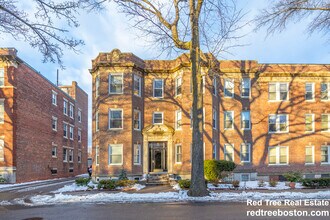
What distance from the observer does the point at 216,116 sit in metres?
27.2

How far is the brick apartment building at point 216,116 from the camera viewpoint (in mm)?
26031

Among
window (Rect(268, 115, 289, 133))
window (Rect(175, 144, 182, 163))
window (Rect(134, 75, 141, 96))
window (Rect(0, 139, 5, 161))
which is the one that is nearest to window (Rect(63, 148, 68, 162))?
window (Rect(0, 139, 5, 161))

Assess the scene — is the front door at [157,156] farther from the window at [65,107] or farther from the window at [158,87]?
the window at [65,107]

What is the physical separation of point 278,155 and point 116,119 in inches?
592

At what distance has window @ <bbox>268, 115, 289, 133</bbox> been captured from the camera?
2883 cm

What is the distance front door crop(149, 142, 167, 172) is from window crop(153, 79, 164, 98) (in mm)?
4390

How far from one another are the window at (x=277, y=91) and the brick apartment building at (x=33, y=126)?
21951 mm

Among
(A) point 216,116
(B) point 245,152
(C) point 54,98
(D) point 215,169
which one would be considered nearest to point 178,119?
(A) point 216,116

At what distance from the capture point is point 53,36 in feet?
38.2

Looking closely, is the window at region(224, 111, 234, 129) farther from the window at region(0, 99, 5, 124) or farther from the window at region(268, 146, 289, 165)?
the window at region(0, 99, 5, 124)

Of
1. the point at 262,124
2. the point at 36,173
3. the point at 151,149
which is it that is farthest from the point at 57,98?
the point at 262,124

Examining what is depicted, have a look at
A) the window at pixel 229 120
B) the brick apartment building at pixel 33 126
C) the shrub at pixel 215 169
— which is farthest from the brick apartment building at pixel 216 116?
the brick apartment building at pixel 33 126

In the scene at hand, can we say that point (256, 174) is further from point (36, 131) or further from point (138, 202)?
point (36, 131)

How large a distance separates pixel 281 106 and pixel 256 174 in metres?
6.79
